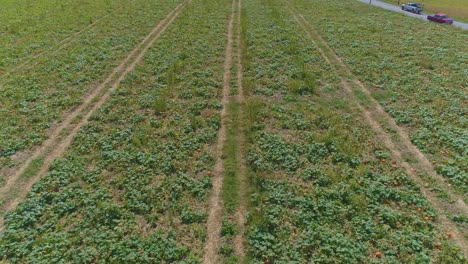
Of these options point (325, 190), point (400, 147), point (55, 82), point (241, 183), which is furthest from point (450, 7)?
point (55, 82)

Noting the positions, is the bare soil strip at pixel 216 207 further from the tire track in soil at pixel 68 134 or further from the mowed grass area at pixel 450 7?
the mowed grass area at pixel 450 7

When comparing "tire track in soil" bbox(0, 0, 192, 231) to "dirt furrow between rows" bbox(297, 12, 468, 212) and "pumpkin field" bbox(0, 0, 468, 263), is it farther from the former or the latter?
"dirt furrow between rows" bbox(297, 12, 468, 212)

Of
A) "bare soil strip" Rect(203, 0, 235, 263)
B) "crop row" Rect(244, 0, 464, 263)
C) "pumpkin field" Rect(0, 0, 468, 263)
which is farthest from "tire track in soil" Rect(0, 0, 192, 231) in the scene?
"crop row" Rect(244, 0, 464, 263)

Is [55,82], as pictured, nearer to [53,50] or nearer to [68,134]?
[68,134]

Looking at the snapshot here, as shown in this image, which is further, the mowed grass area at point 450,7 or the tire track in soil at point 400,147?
the mowed grass area at point 450,7

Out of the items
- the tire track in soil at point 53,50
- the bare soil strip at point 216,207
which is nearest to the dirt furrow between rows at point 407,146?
the bare soil strip at point 216,207

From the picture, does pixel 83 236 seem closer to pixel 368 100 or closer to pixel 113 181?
pixel 113 181

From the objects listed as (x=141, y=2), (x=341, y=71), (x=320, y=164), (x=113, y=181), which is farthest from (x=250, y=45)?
(x=141, y=2)
